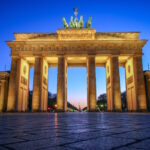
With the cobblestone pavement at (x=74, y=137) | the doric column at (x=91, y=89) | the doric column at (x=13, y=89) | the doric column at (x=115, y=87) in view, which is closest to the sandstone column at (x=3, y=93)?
the doric column at (x=13, y=89)

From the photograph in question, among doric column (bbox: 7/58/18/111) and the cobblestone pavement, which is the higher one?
doric column (bbox: 7/58/18/111)

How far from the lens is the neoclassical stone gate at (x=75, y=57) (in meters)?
33.7

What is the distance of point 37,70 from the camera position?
1382 inches

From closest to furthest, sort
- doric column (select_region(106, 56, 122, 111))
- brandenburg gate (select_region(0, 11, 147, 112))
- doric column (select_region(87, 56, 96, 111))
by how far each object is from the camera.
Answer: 1. doric column (select_region(87, 56, 96, 111))
2. doric column (select_region(106, 56, 122, 111))
3. brandenburg gate (select_region(0, 11, 147, 112))

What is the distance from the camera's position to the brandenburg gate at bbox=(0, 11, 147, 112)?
3369 cm

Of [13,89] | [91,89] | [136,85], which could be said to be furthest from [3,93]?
[136,85]

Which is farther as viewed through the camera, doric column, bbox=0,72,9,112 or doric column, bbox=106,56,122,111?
doric column, bbox=0,72,9,112

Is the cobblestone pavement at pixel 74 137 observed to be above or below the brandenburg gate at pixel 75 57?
below

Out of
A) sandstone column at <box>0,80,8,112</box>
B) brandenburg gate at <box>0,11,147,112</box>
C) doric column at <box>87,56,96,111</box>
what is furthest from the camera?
sandstone column at <box>0,80,8,112</box>

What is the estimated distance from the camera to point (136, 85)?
3406cm

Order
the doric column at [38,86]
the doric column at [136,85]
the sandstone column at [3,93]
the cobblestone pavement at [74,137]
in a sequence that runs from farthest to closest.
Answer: the sandstone column at [3,93] < the doric column at [38,86] < the doric column at [136,85] < the cobblestone pavement at [74,137]

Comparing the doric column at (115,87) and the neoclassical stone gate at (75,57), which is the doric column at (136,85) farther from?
the doric column at (115,87)

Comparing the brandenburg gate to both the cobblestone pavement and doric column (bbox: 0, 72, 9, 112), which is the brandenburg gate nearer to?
doric column (bbox: 0, 72, 9, 112)

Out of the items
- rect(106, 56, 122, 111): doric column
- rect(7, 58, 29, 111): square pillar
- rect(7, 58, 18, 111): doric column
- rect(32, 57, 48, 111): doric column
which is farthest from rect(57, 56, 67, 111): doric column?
rect(106, 56, 122, 111): doric column
